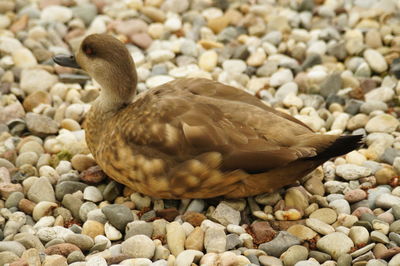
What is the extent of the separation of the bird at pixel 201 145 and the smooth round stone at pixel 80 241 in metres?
0.47

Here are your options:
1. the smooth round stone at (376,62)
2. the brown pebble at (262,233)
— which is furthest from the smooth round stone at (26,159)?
the smooth round stone at (376,62)

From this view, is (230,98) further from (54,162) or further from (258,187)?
(54,162)

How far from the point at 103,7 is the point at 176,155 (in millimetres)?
3184

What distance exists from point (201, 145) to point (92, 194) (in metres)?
0.86

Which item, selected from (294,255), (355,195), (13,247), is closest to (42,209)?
(13,247)

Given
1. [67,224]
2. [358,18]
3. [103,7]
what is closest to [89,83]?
[103,7]

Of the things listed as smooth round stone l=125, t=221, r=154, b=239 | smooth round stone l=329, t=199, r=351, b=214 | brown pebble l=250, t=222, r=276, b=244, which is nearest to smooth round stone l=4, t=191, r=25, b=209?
smooth round stone l=125, t=221, r=154, b=239

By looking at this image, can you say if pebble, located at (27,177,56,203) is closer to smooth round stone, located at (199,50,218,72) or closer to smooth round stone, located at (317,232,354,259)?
smooth round stone, located at (317,232,354,259)

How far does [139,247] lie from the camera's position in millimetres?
3791

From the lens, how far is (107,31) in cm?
640

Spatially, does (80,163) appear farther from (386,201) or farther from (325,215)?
(386,201)

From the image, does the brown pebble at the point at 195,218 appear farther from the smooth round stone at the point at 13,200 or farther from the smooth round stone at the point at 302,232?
the smooth round stone at the point at 13,200

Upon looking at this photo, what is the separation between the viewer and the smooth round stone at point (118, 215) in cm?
403

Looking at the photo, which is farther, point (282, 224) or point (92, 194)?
point (92, 194)
